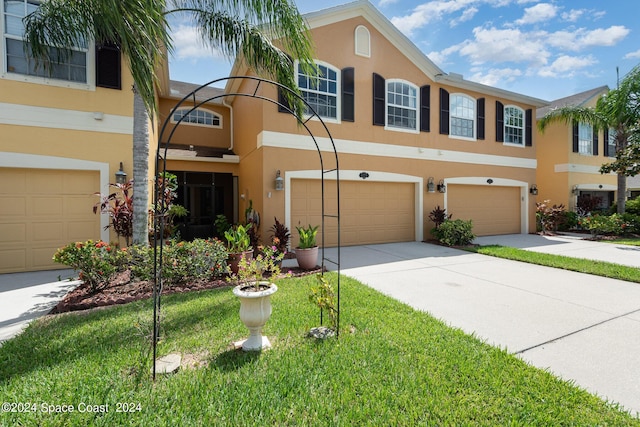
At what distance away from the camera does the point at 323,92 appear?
9.77 metres

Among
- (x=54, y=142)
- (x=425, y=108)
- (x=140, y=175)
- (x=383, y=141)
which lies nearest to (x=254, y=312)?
(x=140, y=175)

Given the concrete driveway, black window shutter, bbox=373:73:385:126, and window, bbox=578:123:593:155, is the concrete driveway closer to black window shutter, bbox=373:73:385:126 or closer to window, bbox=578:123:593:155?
black window shutter, bbox=373:73:385:126

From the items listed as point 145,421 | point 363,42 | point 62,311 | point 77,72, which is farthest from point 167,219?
point 363,42

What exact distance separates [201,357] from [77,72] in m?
8.13

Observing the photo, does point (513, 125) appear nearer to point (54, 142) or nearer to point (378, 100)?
point (378, 100)

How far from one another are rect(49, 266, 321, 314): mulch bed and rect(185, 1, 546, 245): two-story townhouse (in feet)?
10.7

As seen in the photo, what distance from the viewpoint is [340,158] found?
987cm

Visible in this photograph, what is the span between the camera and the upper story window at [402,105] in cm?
1100

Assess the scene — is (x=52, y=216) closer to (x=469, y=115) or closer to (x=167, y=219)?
(x=167, y=219)

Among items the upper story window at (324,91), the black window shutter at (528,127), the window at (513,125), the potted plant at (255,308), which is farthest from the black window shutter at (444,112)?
the potted plant at (255,308)

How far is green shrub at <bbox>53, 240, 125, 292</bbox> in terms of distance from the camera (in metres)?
5.25

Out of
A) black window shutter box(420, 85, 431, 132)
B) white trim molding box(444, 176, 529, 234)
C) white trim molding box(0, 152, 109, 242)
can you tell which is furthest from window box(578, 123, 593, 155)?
white trim molding box(0, 152, 109, 242)

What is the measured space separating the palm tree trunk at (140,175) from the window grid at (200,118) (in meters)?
7.34

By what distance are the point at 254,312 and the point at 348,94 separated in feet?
28.6
